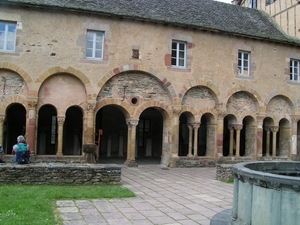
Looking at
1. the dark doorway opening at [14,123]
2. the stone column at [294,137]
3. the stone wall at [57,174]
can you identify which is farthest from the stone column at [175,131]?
the dark doorway opening at [14,123]

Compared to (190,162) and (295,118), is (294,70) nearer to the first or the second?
(295,118)

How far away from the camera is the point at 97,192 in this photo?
8367 mm

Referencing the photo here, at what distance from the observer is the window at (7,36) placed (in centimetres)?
1381

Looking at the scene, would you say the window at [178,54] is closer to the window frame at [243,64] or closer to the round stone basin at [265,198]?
the window frame at [243,64]

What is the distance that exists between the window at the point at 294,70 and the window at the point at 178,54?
6.83m

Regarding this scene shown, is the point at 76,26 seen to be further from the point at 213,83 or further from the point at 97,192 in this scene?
the point at 97,192

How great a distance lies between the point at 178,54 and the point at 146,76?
1990 millimetres

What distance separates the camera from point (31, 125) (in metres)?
13.7

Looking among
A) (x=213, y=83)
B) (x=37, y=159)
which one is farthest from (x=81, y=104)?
(x=213, y=83)

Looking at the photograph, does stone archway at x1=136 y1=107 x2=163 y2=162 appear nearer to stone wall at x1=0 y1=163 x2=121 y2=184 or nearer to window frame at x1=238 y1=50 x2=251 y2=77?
window frame at x1=238 y1=50 x2=251 y2=77

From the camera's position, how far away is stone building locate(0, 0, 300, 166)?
14.0 meters

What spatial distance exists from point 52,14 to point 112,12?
8.27ft

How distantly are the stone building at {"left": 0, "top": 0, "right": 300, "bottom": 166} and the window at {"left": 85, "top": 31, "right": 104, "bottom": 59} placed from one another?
0.04 metres

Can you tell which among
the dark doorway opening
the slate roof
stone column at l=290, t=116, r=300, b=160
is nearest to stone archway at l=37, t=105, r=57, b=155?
the dark doorway opening
